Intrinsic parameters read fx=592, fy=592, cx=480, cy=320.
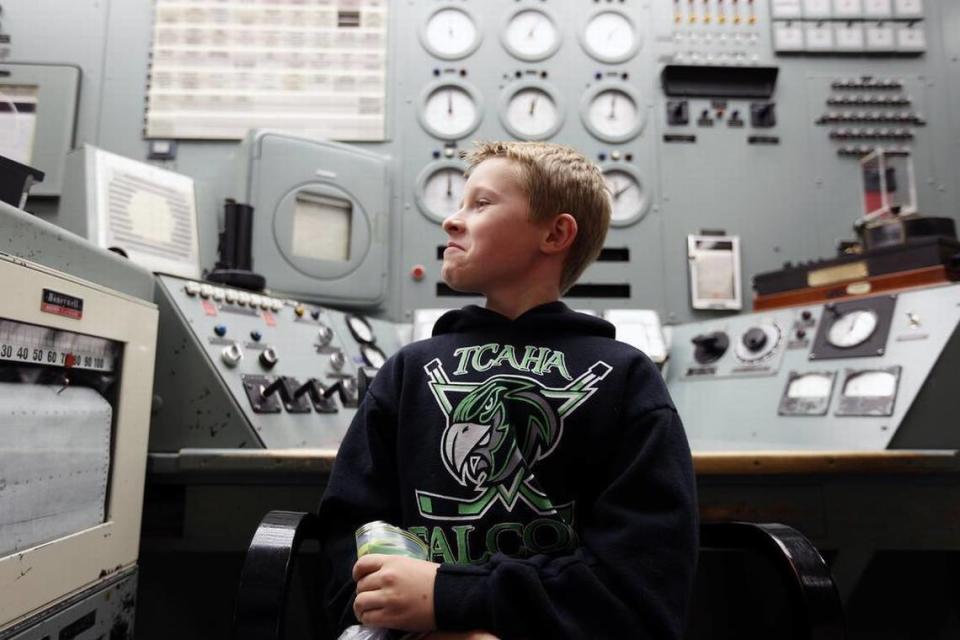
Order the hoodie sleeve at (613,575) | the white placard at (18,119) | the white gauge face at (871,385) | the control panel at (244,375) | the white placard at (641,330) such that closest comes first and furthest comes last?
the hoodie sleeve at (613,575), the control panel at (244,375), the white gauge face at (871,385), the white placard at (641,330), the white placard at (18,119)

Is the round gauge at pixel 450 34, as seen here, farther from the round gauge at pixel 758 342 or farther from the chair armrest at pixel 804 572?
the chair armrest at pixel 804 572

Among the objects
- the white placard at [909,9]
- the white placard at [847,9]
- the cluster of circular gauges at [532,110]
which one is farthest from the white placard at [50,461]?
the white placard at [909,9]

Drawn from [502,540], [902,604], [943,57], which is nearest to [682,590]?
[502,540]

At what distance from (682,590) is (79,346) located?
88 centimetres

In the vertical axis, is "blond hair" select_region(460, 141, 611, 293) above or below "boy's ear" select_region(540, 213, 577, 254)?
above

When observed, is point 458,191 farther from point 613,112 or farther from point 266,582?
point 266,582

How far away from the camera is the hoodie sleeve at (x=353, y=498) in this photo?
0.71 m

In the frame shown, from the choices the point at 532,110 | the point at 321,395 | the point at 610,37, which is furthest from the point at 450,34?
the point at 321,395

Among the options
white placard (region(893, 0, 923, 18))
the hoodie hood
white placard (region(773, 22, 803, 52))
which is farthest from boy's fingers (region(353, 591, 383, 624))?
white placard (region(893, 0, 923, 18))

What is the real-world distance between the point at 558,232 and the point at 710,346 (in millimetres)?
1194

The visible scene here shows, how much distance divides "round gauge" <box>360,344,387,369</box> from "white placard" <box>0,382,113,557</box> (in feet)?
2.50

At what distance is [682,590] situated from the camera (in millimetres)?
633

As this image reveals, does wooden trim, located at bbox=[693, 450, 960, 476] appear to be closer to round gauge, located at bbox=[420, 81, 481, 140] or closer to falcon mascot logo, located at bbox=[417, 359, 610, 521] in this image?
falcon mascot logo, located at bbox=[417, 359, 610, 521]

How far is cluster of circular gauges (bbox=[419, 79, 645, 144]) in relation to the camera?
7.78 ft
